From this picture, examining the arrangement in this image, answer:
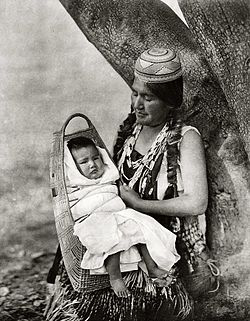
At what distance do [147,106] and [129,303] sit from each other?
37.3 inches

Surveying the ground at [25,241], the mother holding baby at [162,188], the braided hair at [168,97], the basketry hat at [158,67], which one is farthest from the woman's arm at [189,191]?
the ground at [25,241]

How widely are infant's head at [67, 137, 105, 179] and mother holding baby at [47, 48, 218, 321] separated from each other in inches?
7.9

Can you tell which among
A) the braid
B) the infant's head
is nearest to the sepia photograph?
the braid

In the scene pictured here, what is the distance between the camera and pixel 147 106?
4.32 meters

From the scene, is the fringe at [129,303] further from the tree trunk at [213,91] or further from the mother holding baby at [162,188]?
the tree trunk at [213,91]

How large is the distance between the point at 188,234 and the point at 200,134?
49cm

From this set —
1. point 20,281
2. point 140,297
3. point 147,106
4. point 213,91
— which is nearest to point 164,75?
point 147,106

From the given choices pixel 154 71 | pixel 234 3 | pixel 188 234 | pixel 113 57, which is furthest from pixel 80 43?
pixel 188 234

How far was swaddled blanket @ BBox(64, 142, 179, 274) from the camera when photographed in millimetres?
4152

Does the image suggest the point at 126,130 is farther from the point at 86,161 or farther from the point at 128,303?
the point at 128,303

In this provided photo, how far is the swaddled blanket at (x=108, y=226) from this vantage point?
13.6 feet

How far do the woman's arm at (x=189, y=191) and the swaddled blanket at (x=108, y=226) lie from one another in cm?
8

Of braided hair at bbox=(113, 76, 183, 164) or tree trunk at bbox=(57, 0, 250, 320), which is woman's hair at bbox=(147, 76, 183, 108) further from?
tree trunk at bbox=(57, 0, 250, 320)

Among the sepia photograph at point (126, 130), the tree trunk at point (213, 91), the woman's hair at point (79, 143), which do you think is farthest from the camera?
the tree trunk at point (213, 91)
